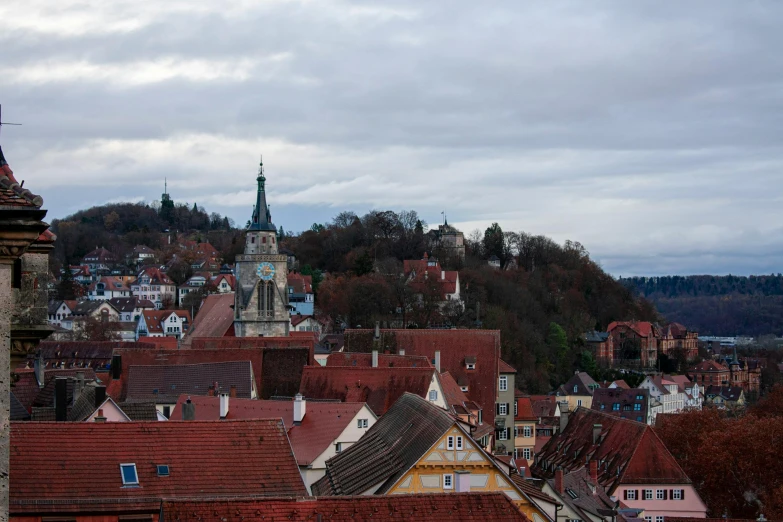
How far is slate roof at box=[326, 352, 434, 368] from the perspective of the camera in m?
48.5

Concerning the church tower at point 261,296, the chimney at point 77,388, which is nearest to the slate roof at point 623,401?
the church tower at point 261,296

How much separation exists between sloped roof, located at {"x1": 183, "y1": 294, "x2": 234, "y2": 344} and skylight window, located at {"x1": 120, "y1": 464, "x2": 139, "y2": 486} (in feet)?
196

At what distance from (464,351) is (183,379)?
15.3m

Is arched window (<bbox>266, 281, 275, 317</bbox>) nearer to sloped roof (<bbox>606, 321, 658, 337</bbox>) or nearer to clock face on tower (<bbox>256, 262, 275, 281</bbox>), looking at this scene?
clock face on tower (<bbox>256, 262, 275, 281</bbox>)

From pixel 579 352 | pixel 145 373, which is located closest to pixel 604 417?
pixel 145 373

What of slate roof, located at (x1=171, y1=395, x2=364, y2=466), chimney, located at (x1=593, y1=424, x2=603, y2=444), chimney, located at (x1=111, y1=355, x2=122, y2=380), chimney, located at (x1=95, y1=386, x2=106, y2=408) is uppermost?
chimney, located at (x1=95, y1=386, x2=106, y2=408)

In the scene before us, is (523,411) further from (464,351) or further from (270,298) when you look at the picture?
(270,298)

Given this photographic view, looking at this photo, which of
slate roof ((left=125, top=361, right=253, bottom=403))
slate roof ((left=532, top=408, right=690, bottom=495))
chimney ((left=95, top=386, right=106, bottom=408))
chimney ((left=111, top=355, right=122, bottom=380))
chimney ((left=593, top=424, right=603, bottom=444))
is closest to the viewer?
chimney ((left=95, top=386, right=106, bottom=408))

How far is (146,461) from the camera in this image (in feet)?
67.1

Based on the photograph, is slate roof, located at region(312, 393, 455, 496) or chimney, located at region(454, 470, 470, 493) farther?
slate roof, located at region(312, 393, 455, 496)

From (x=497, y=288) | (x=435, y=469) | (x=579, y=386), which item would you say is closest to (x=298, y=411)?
(x=435, y=469)

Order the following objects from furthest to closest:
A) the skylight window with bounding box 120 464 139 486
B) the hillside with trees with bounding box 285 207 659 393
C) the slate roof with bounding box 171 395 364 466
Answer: the hillside with trees with bounding box 285 207 659 393
the slate roof with bounding box 171 395 364 466
the skylight window with bounding box 120 464 139 486

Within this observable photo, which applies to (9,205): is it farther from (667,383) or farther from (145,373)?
(667,383)

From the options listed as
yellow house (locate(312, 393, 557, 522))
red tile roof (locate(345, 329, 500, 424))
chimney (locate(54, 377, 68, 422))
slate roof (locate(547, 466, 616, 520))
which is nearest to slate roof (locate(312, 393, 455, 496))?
yellow house (locate(312, 393, 557, 522))
